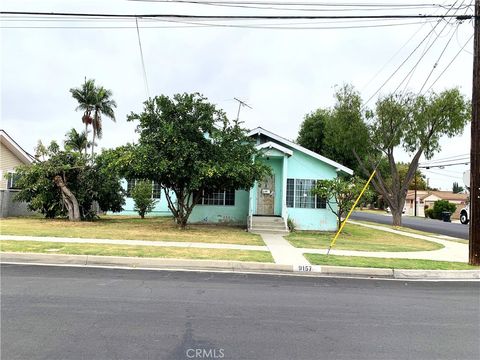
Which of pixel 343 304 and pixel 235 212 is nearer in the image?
pixel 343 304

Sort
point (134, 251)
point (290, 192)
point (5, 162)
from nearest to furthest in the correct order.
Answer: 1. point (134, 251)
2. point (290, 192)
3. point (5, 162)

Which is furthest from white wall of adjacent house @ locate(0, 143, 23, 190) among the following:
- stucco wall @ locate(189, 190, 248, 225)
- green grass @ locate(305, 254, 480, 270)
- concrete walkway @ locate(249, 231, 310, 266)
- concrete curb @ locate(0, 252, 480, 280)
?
green grass @ locate(305, 254, 480, 270)

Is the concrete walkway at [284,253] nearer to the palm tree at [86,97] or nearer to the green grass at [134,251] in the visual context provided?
the green grass at [134,251]

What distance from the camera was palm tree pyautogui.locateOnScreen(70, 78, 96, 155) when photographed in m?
41.3

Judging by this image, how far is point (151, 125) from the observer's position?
17.0m

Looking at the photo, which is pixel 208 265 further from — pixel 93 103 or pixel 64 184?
pixel 93 103

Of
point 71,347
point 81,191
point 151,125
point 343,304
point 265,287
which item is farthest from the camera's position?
point 81,191

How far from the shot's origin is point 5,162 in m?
24.0

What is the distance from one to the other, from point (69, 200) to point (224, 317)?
16.5 meters

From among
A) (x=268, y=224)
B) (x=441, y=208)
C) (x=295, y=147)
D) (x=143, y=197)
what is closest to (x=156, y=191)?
(x=143, y=197)

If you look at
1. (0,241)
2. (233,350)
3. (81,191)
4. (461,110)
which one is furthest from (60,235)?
(461,110)

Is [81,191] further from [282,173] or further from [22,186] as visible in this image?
[282,173]

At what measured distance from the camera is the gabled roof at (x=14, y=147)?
75.5ft

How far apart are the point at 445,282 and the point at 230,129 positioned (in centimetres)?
1075
